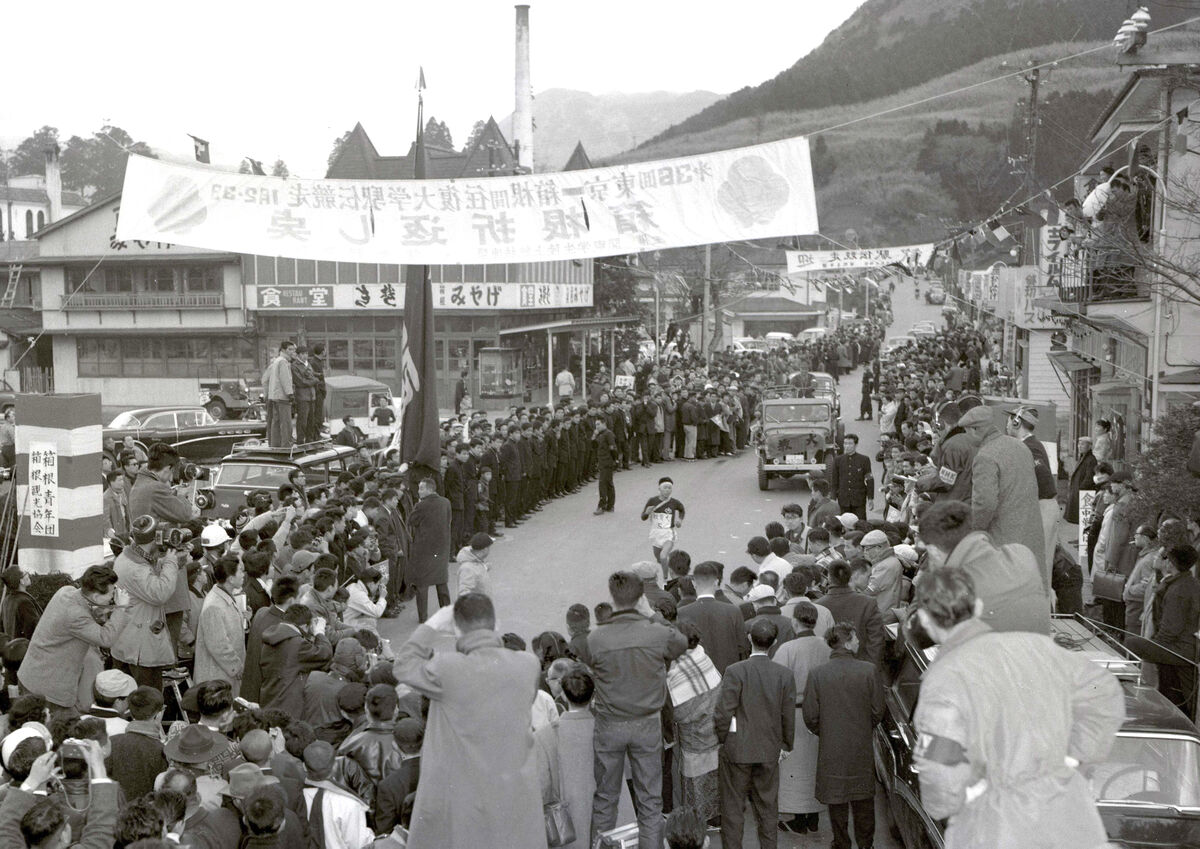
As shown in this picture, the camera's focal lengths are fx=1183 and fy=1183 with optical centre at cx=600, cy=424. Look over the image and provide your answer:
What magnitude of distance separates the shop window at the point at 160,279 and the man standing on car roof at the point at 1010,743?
44.0m

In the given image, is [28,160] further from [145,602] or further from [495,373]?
[145,602]

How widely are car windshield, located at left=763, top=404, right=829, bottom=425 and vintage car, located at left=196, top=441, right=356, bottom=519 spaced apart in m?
11.3

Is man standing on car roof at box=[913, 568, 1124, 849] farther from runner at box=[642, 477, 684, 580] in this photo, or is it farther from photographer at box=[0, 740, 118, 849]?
runner at box=[642, 477, 684, 580]

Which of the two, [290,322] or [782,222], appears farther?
[290,322]

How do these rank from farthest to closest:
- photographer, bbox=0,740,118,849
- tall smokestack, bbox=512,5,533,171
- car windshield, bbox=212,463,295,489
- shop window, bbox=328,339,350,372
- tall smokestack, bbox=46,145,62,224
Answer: tall smokestack, bbox=512,5,533,171 < tall smokestack, bbox=46,145,62,224 < shop window, bbox=328,339,350,372 < car windshield, bbox=212,463,295,489 < photographer, bbox=0,740,118,849

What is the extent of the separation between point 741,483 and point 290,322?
23.4 metres

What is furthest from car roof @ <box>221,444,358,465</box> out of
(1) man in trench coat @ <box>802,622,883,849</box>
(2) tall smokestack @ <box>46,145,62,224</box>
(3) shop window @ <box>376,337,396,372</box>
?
(2) tall smokestack @ <box>46,145,62,224</box>

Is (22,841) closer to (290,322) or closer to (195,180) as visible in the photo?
(195,180)

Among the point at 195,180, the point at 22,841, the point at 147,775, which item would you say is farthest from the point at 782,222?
the point at 22,841

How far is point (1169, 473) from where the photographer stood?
41.9 ft

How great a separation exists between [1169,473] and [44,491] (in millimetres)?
11246

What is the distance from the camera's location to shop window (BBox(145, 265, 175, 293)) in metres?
43.8

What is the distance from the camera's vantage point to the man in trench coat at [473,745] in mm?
5133

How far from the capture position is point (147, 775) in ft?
21.0
